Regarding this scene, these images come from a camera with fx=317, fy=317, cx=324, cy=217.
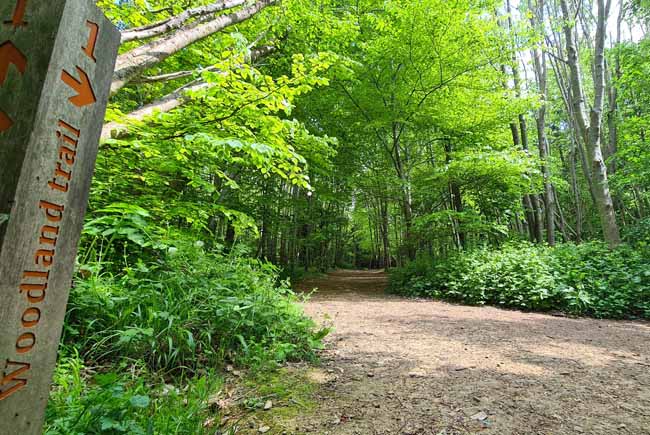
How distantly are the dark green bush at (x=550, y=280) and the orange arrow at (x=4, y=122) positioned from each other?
7698 mm

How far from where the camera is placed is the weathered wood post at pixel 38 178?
3.38 ft

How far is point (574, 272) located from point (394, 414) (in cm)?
646

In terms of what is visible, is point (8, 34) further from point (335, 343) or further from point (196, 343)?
point (335, 343)

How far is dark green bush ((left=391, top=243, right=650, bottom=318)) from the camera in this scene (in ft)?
19.6

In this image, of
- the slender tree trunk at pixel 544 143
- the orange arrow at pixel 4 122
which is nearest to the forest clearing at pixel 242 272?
the orange arrow at pixel 4 122

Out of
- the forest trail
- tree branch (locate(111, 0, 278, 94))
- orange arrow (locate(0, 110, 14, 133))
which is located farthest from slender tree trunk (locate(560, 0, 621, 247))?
orange arrow (locate(0, 110, 14, 133))

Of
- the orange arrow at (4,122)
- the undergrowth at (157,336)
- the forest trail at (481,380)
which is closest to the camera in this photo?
the orange arrow at (4,122)

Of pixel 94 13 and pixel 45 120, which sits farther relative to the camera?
pixel 94 13

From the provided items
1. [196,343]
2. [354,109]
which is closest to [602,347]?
[196,343]

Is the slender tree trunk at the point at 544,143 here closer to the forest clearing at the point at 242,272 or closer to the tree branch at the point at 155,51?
the forest clearing at the point at 242,272

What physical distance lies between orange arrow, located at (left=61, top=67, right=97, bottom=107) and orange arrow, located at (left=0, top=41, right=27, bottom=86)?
12cm

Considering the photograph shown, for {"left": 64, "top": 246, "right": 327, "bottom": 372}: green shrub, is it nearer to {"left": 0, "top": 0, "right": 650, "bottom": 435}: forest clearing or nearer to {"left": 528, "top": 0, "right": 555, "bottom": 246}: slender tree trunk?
{"left": 0, "top": 0, "right": 650, "bottom": 435}: forest clearing

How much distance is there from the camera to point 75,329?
95.9 inches

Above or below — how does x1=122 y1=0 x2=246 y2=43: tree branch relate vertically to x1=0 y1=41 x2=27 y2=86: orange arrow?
above
